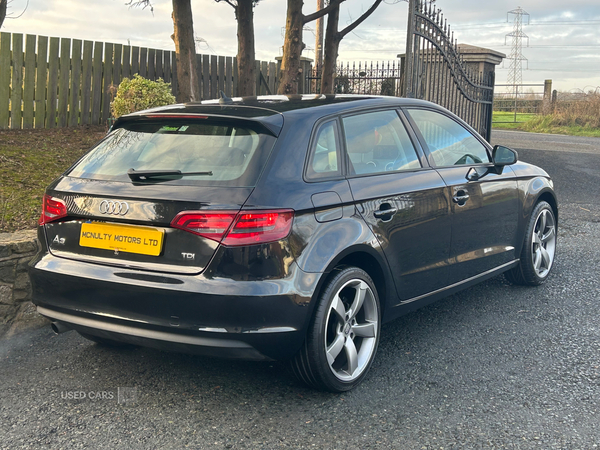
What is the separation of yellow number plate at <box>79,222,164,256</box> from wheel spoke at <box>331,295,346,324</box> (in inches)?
38.9

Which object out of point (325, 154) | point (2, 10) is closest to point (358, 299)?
point (325, 154)

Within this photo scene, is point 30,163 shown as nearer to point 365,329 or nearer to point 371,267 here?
point 371,267

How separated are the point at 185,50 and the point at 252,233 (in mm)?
9346

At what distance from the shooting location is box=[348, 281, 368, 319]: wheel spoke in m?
3.68

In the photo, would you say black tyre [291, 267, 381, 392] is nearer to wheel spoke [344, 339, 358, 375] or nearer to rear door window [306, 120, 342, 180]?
wheel spoke [344, 339, 358, 375]

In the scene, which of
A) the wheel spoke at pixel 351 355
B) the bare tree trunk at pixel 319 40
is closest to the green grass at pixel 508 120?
the bare tree trunk at pixel 319 40

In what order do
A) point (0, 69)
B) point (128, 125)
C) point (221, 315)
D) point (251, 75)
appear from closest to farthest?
1. point (221, 315)
2. point (128, 125)
3. point (0, 69)
4. point (251, 75)

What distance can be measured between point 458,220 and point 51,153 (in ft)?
21.3

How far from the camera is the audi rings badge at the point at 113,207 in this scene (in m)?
3.29

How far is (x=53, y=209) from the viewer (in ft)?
11.8

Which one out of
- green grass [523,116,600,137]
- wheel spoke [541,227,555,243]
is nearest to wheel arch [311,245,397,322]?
wheel spoke [541,227,555,243]

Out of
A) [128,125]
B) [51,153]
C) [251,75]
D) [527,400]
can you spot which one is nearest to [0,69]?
[51,153]

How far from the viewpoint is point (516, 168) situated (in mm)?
5488

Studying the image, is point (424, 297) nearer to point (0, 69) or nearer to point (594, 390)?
point (594, 390)
